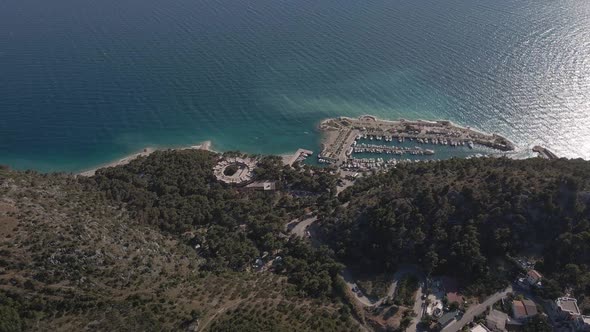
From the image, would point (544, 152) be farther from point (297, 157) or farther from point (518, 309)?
point (297, 157)

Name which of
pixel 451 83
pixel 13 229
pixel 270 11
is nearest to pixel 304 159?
pixel 451 83

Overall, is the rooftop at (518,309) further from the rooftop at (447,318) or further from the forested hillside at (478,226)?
the rooftop at (447,318)

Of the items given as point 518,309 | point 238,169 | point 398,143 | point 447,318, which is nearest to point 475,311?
point 447,318

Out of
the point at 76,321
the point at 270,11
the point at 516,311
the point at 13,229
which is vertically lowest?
the point at 516,311

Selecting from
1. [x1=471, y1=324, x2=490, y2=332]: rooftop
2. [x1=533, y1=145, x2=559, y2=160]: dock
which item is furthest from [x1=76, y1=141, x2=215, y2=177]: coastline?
[x1=533, y1=145, x2=559, y2=160]: dock

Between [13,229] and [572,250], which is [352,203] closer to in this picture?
[572,250]

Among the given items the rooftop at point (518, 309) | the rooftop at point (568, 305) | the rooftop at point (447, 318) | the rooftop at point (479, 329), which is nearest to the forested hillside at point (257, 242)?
the rooftop at point (568, 305)
